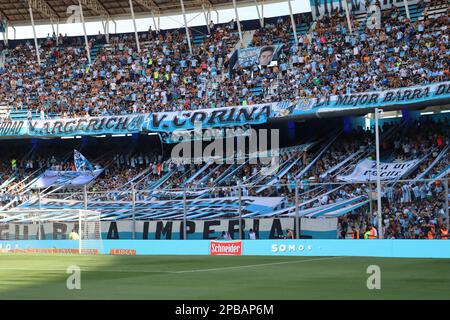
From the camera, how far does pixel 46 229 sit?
4506cm

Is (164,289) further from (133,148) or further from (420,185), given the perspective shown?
(133,148)

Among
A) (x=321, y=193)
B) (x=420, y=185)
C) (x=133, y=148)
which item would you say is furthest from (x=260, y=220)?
(x=133, y=148)

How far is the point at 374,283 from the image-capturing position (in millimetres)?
21031

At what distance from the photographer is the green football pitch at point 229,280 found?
18.2 m

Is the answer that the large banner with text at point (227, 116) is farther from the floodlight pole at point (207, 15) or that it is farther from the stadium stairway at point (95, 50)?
the floodlight pole at point (207, 15)

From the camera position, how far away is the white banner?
1922 inches

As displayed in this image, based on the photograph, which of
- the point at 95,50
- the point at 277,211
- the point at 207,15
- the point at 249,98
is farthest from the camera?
the point at 95,50

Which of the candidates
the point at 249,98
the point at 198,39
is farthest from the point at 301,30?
the point at 249,98

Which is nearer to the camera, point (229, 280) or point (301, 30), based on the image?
point (229, 280)

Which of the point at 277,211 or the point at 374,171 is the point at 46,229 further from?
the point at 374,171

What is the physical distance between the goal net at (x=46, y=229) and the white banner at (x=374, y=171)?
Answer: 565 inches

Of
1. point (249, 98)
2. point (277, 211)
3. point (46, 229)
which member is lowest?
point (46, 229)

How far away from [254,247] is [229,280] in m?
17.1
